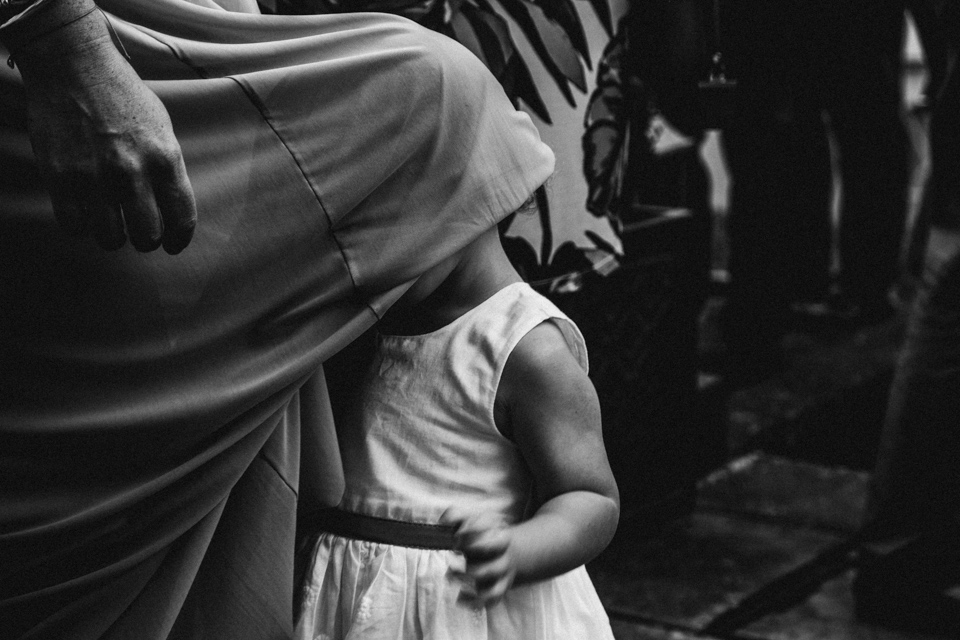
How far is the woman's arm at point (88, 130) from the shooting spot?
3.77ft

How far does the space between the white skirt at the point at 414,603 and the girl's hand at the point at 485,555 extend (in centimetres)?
15

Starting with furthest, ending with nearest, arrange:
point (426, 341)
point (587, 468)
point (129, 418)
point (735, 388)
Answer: point (735, 388) → point (426, 341) → point (587, 468) → point (129, 418)

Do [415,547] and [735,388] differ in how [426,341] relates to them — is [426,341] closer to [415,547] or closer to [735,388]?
[415,547]

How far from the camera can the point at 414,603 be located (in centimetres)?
143

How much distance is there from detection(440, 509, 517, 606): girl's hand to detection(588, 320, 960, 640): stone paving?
1908 mm

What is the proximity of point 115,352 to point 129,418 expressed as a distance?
7cm

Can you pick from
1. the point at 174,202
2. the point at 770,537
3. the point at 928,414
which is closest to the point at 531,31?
the point at 174,202

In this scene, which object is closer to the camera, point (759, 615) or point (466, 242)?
point (466, 242)

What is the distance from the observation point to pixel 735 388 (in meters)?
5.02

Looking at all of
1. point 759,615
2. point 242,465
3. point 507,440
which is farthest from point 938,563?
point 242,465

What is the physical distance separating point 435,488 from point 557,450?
0.16 m

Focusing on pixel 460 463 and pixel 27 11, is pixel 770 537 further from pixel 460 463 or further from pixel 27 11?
pixel 27 11

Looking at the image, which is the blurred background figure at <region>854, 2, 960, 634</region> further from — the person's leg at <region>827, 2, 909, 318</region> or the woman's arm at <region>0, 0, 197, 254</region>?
the person's leg at <region>827, 2, 909, 318</region>

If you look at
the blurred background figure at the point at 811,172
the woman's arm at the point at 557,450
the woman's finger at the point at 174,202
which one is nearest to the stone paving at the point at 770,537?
the blurred background figure at the point at 811,172
